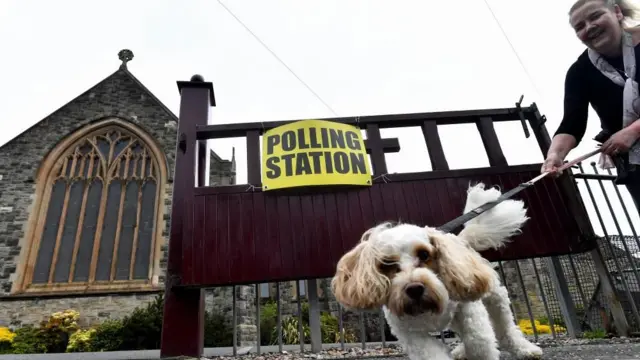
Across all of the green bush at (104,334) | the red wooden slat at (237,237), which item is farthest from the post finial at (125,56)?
the red wooden slat at (237,237)

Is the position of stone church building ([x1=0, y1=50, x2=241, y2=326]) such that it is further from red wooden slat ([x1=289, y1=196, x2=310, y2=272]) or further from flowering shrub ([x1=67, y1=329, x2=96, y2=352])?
red wooden slat ([x1=289, y1=196, x2=310, y2=272])

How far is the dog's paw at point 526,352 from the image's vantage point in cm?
219

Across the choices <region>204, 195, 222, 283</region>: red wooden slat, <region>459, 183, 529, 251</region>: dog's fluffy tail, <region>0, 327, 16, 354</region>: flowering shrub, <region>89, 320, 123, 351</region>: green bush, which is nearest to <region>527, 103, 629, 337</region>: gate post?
<region>459, 183, 529, 251</region>: dog's fluffy tail

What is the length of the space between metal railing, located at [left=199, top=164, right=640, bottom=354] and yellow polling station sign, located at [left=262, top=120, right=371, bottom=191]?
1.09m

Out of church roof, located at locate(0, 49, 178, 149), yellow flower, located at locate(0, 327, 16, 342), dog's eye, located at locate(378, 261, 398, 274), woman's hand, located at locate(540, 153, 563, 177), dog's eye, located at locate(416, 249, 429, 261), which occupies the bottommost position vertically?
dog's eye, located at locate(378, 261, 398, 274)

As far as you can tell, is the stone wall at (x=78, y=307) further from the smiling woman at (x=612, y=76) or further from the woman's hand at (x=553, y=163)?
the smiling woman at (x=612, y=76)

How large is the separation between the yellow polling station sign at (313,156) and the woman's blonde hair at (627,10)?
7.40 feet

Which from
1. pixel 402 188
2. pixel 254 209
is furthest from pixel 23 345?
pixel 402 188

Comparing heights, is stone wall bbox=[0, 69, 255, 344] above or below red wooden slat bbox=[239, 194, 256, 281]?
above

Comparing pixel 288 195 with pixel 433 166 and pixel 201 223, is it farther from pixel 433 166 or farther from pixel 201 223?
pixel 433 166

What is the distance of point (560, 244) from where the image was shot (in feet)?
11.7

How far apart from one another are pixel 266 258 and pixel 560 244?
9.76 feet

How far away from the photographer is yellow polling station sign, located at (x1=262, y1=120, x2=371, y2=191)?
3730 mm

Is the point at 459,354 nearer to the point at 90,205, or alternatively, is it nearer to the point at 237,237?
the point at 237,237
